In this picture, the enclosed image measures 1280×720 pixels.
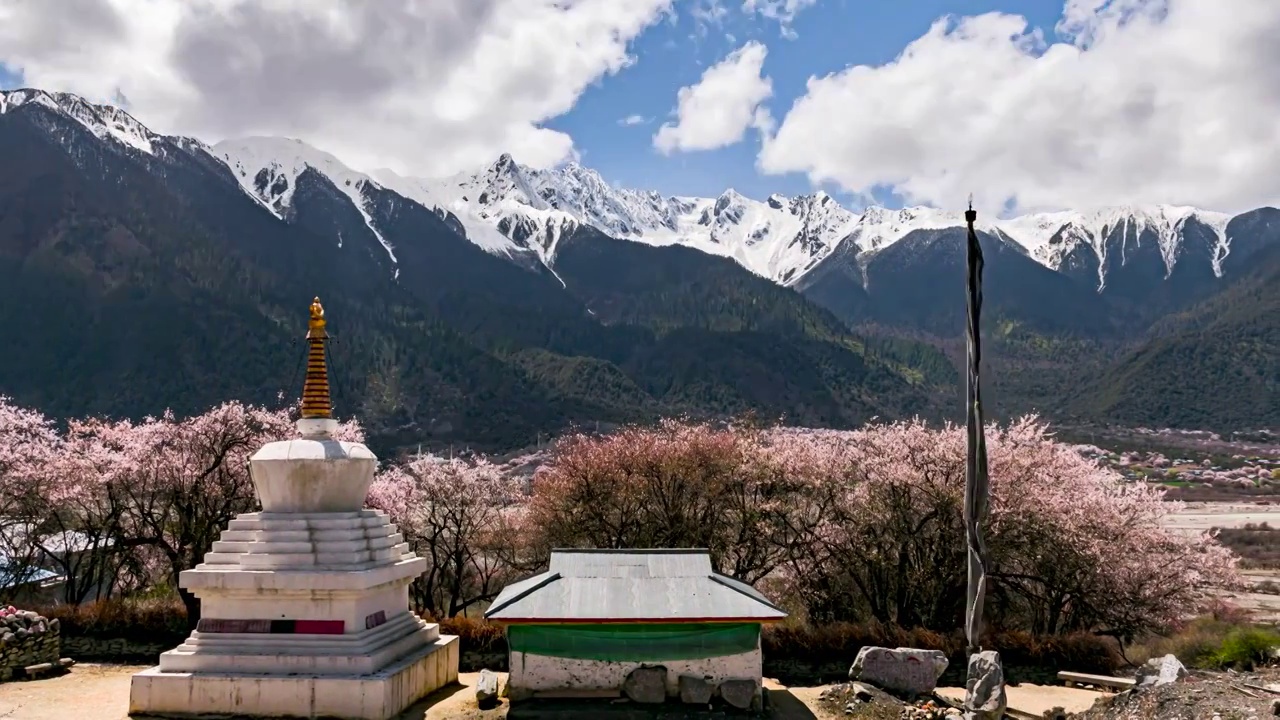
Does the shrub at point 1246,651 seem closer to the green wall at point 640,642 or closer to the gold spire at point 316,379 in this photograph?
the green wall at point 640,642

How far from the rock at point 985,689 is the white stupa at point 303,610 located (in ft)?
31.6

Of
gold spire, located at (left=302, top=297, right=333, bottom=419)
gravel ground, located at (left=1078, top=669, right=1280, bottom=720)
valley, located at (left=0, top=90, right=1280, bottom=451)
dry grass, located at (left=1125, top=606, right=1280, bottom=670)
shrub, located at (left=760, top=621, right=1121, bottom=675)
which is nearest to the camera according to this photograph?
gravel ground, located at (left=1078, top=669, right=1280, bottom=720)

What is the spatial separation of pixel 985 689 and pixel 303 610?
11611 mm

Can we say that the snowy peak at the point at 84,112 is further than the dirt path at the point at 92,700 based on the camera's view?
Yes

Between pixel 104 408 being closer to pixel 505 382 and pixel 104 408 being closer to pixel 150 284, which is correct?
pixel 150 284

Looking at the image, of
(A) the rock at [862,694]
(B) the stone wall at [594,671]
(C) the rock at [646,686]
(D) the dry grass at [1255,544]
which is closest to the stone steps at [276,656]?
(B) the stone wall at [594,671]

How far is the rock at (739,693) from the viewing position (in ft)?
51.4

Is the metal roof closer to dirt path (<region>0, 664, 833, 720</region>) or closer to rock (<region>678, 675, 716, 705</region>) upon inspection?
rock (<region>678, 675, 716, 705</region>)

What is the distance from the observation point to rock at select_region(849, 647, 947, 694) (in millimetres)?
16891

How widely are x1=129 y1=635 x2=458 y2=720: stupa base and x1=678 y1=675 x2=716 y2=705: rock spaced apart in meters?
5.07

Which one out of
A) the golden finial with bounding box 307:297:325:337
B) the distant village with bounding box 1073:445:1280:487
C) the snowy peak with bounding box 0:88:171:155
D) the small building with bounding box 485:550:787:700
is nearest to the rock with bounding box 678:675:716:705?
the small building with bounding box 485:550:787:700

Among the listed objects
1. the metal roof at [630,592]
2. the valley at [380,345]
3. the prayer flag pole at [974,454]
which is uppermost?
the valley at [380,345]

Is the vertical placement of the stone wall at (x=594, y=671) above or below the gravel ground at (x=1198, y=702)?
below

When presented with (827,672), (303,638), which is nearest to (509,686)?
(303,638)
